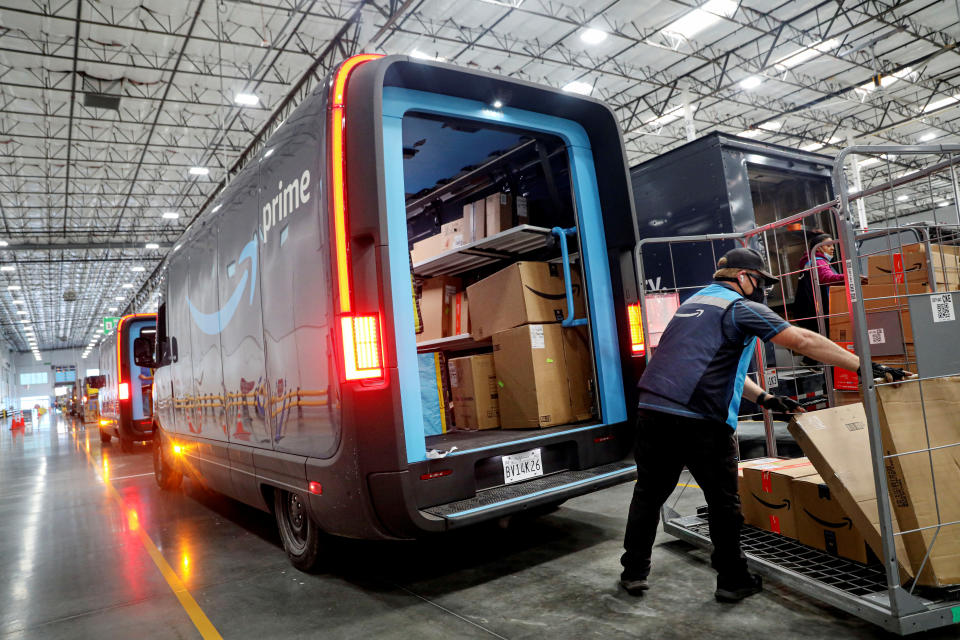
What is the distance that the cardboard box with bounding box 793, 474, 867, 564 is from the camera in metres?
2.97

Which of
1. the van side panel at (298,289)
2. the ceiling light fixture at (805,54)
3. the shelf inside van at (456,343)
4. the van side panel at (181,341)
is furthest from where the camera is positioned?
the ceiling light fixture at (805,54)

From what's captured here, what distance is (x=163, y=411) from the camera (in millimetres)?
6824

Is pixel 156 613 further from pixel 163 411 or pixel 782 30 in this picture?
pixel 782 30

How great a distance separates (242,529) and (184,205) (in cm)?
2127

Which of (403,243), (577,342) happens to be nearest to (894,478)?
(577,342)

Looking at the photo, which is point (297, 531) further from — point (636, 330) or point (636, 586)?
point (636, 330)

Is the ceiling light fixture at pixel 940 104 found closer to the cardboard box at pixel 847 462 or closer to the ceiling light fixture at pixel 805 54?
the ceiling light fixture at pixel 805 54

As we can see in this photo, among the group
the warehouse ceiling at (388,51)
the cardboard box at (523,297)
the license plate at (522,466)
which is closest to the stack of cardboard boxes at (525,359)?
the cardboard box at (523,297)

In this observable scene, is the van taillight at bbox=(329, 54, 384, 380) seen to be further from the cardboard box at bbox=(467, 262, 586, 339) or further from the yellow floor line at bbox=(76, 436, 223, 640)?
the yellow floor line at bbox=(76, 436, 223, 640)

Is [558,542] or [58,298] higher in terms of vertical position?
[58,298]

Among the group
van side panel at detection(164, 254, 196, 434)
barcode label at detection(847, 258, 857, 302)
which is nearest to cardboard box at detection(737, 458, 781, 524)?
barcode label at detection(847, 258, 857, 302)

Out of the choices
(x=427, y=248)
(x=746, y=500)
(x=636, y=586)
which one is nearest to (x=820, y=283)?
(x=746, y=500)

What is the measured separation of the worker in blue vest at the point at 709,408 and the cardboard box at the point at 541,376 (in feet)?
2.93

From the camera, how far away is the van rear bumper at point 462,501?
2.97 metres
